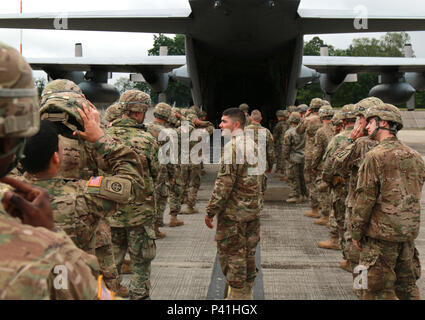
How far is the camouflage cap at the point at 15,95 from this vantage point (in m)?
0.97

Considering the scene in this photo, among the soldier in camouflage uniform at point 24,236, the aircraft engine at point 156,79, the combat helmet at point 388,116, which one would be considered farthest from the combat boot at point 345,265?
the aircraft engine at point 156,79

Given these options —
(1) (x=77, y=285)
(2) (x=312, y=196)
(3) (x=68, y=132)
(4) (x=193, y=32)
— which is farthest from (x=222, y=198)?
(4) (x=193, y=32)

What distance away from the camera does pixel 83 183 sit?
7.14 ft

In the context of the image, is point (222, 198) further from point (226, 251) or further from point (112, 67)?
point (112, 67)

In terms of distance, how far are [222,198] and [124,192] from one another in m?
1.62

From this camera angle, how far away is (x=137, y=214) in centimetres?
369

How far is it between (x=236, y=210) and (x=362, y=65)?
46.0 feet

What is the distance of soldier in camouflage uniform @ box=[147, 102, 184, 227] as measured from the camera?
19.9ft

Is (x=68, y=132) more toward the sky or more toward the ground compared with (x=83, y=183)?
more toward the sky

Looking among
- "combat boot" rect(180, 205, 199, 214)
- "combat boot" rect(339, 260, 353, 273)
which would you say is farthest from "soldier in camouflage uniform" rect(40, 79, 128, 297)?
"combat boot" rect(180, 205, 199, 214)

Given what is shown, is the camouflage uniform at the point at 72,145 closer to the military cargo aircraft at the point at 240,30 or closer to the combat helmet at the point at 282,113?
the military cargo aircraft at the point at 240,30
